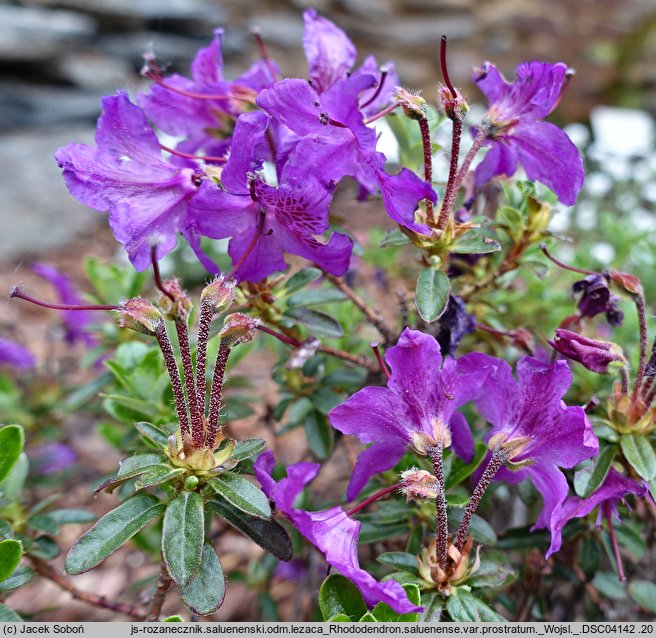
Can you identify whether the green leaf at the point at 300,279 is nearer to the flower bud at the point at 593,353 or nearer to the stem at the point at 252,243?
the stem at the point at 252,243

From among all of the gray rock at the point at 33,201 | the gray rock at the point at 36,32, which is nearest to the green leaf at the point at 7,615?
the gray rock at the point at 33,201

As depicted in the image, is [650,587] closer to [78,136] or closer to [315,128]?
[315,128]

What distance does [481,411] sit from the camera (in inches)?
36.8

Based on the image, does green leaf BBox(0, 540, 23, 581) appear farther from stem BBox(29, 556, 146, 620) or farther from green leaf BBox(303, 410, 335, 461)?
green leaf BBox(303, 410, 335, 461)

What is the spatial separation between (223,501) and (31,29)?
3844 millimetres

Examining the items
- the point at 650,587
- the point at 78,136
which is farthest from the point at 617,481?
the point at 78,136

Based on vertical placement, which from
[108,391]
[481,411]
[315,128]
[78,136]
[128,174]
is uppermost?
[315,128]

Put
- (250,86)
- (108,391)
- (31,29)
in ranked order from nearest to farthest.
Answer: (250,86) < (108,391) < (31,29)

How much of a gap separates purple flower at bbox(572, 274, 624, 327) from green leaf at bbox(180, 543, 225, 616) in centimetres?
67

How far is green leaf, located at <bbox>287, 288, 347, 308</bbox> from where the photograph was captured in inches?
43.8

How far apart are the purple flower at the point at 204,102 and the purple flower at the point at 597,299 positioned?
1.98 ft

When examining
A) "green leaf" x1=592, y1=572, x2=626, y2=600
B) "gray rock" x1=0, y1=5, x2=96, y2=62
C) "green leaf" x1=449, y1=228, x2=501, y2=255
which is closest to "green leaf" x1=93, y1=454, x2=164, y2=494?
"green leaf" x1=449, y1=228, x2=501, y2=255

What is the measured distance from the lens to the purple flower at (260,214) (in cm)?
83

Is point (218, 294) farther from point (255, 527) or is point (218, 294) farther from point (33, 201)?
point (33, 201)
